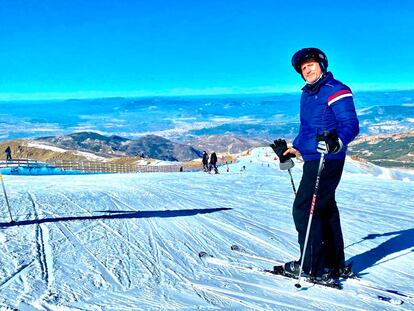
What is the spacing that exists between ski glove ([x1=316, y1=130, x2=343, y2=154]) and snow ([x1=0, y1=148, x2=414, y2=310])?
4.66ft

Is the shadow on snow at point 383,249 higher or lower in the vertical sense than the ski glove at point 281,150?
lower

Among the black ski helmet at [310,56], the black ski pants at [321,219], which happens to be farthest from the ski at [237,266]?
the black ski helmet at [310,56]

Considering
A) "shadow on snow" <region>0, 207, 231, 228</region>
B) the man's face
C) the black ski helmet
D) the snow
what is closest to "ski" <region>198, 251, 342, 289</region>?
the snow

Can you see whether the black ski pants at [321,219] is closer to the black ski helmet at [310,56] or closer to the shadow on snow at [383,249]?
the shadow on snow at [383,249]

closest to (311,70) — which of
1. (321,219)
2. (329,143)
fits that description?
(329,143)

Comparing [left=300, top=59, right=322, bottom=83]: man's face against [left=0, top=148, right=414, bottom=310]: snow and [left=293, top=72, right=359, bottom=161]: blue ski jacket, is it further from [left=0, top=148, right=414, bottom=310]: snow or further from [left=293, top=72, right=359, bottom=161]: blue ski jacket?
[left=0, top=148, right=414, bottom=310]: snow

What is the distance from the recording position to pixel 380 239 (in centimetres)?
824

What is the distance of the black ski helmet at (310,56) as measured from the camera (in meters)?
4.88

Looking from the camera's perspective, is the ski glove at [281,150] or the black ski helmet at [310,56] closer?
the black ski helmet at [310,56]

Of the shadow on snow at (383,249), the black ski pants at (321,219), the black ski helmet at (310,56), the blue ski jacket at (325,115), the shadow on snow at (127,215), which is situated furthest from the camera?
the shadow on snow at (127,215)

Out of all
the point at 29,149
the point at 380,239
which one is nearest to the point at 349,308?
the point at 380,239

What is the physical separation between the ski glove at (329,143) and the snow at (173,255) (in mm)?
1421

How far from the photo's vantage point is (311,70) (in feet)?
16.3

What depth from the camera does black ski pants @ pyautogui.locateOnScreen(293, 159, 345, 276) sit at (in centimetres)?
509
